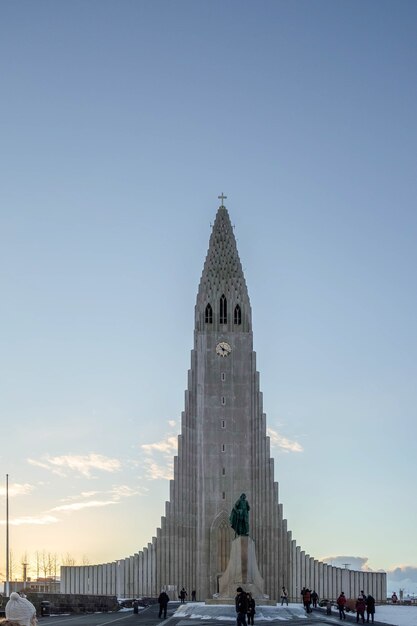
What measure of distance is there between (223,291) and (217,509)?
59.5 feet

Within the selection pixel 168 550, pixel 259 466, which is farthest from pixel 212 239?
pixel 168 550

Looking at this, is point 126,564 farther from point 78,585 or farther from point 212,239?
point 212,239

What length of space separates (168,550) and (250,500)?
758cm

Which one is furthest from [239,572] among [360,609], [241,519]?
[360,609]

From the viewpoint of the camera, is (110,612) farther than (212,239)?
No

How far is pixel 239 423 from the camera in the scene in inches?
3442

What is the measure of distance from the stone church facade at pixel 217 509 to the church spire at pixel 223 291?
153 centimetres

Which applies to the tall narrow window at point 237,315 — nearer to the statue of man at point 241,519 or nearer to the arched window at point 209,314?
the arched window at point 209,314

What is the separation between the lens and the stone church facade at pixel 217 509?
85250mm

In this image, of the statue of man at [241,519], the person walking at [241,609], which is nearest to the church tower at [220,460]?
the statue of man at [241,519]

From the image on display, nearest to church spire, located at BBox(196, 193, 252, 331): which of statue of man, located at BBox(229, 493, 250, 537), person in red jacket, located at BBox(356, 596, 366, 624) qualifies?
statue of man, located at BBox(229, 493, 250, 537)

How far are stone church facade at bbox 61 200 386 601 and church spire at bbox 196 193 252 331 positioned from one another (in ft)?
5.03

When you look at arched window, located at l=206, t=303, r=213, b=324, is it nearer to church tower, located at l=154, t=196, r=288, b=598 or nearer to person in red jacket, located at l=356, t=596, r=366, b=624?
church tower, located at l=154, t=196, r=288, b=598

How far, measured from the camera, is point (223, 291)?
90750 mm
